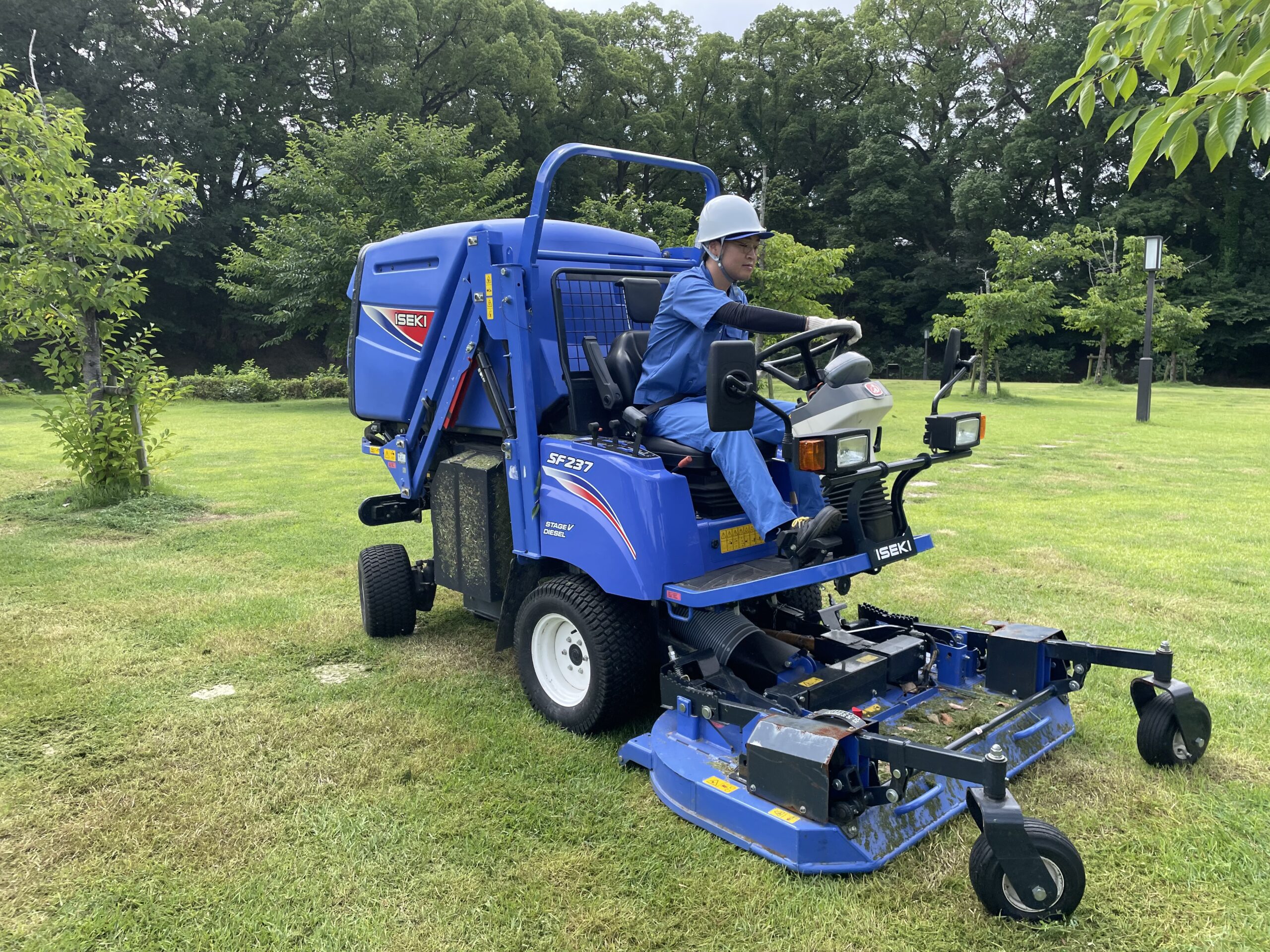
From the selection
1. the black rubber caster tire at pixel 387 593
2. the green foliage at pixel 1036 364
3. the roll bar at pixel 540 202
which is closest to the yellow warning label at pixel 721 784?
the roll bar at pixel 540 202

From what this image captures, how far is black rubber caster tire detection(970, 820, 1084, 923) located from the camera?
8.11ft

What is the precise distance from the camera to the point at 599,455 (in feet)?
12.0

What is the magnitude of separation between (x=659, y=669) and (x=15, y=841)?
2.43 meters

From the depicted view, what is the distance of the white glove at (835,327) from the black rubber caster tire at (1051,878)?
5.93 feet

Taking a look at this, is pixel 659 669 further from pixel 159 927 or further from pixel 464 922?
pixel 159 927

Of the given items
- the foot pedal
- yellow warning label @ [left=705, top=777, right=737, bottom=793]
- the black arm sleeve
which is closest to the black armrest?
the black arm sleeve

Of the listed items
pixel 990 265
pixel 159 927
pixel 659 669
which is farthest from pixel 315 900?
pixel 990 265

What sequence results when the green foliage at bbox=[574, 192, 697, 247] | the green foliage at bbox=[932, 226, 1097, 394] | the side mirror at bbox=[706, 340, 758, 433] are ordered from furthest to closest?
the green foliage at bbox=[932, 226, 1097, 394], the green foliage at bbox=[574, 192, 697, 247], the side mirror at bbox=[706, 340, 758, 433]

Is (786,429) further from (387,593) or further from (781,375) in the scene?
(387,593)

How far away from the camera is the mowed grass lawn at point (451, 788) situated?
2.57 m

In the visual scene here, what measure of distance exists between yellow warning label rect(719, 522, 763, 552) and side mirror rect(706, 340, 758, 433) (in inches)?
26.1

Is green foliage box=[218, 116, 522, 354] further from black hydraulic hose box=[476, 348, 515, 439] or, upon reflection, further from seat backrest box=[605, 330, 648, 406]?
seat backrest box=[605, 330, 648, 406]

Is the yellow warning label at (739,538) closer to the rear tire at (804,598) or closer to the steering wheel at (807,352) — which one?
the steering wheel at (807,352)

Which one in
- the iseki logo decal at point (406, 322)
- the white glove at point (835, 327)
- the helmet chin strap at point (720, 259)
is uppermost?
the helmet chin strap at point (720, 259)
